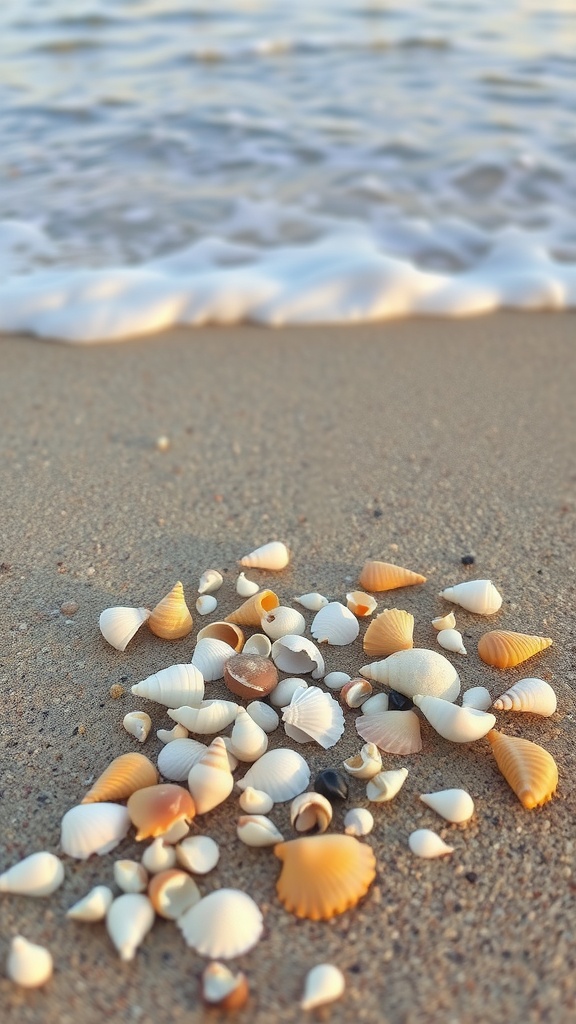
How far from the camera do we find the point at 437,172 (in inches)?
178

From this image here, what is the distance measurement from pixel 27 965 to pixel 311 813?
47cm

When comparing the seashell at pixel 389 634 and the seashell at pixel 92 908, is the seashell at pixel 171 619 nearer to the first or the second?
the seashell at pixel 389 634

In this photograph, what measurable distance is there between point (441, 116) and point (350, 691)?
486cm

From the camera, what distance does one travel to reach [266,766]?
1.39 m

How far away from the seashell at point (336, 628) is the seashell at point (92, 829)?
1.71 ft

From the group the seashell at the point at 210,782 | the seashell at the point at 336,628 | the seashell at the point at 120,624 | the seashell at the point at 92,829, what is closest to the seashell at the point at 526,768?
the seashell at the point at 336,628

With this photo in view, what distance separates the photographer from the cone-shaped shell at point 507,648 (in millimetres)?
1642

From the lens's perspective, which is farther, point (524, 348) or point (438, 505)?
point (524, 348)

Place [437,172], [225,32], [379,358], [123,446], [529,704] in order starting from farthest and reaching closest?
[225,32] → [437,172] → [379,358] → [123,446] → [529,704]

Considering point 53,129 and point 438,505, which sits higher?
point 53,129

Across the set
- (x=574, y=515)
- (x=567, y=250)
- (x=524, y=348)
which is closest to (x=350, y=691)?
(x=574, y=515)

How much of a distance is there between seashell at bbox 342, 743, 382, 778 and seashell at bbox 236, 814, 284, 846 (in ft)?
0.58

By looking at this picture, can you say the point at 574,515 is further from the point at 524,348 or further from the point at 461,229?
the point at 461,229

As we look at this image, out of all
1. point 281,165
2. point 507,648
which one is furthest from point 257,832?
point 281,165
